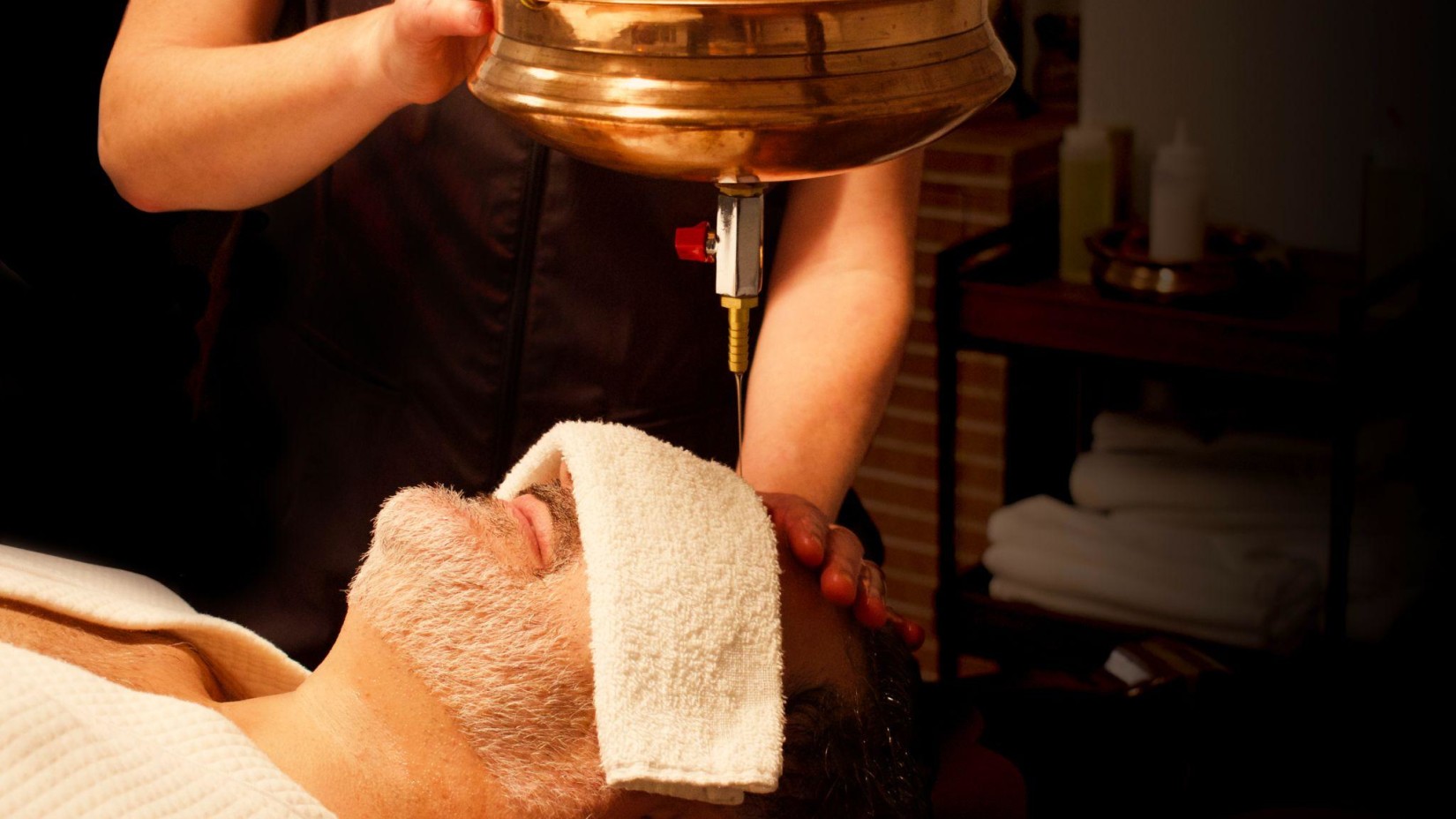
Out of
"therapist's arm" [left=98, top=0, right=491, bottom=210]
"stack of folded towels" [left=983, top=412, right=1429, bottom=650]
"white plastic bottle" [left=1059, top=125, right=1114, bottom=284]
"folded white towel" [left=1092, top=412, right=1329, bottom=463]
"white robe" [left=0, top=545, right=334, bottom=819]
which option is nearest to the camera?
"white robe" [left=0, top=545, right=334, bottom=819]

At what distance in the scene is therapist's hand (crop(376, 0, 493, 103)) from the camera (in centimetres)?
92

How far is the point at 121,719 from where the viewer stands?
3.81ft

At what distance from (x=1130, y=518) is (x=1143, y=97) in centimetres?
77

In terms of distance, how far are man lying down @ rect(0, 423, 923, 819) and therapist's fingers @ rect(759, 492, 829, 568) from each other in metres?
0.03

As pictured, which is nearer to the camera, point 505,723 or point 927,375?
point 505,723

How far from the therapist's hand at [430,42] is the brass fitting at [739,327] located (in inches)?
9.3

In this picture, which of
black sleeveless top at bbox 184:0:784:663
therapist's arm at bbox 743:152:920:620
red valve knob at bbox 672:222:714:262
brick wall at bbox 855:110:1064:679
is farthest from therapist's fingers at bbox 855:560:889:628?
brick wall at bbox 855:110:1064:679

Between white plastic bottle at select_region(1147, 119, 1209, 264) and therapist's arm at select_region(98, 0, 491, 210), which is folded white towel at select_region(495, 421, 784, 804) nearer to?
therapist's arm at select_region(98, 0, 491, 210)

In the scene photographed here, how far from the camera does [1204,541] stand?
228 cm

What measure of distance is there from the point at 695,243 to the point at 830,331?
0.60 metres

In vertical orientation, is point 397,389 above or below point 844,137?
below

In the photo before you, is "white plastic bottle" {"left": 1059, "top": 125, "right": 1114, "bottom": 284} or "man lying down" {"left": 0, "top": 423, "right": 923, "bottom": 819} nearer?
"man lying down" {"left": 0, "top": 423, "right": 923, "bottom": 819}

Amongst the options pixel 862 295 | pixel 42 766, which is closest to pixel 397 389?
pixel 862 295

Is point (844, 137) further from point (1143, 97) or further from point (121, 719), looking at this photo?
point (1143, 97)
